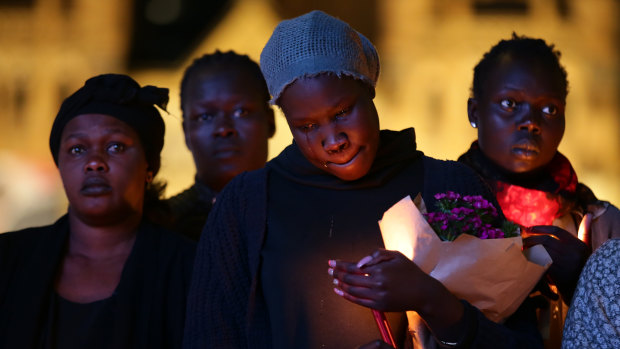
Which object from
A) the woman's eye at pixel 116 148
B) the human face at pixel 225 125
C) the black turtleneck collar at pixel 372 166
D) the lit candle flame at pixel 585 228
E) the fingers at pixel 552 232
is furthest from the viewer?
the human face at pixel 225 125

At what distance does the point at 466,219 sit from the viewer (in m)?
2.25

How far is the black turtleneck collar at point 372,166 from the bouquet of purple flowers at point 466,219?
242mm

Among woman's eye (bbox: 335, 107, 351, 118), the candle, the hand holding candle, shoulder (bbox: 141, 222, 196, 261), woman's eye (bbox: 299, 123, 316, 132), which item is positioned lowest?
the candle

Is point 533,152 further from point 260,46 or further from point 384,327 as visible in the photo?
point 260,46

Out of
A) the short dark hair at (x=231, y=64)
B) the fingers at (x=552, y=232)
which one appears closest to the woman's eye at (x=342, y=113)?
the fingers at (x=552, y=232)

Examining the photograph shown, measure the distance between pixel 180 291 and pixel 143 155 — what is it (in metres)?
0.58

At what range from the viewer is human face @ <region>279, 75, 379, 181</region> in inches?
94.5

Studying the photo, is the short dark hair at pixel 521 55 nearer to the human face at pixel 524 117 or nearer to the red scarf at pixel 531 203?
the human face at pixel 524 117

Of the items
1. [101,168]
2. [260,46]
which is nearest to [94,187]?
[101,168]

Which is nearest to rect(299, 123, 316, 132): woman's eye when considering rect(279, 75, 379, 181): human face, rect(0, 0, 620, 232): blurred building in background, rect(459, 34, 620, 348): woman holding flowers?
rect(279, 75, 379, 181): human face

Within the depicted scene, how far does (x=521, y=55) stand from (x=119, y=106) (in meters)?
1.61

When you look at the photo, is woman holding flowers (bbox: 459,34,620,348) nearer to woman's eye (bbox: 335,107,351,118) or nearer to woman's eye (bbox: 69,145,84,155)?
woman's eye (bbox: 335,107,351,118)

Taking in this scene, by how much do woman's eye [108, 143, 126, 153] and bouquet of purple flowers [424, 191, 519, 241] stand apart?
153 centimetres

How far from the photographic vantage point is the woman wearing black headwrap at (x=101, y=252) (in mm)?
3176
